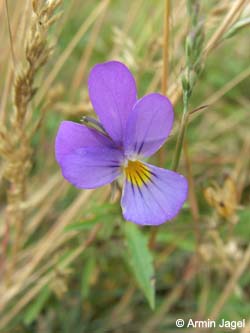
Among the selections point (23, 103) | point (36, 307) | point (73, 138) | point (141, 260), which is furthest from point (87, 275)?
point (73, 138)

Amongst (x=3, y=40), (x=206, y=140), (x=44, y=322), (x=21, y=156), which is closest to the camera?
(x=21, y=156)

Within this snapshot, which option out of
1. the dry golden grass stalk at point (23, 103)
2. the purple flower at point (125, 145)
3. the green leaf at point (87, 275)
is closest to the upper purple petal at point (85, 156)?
the purple flower at point (125, 145)

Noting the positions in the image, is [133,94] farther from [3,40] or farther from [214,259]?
[3,40]

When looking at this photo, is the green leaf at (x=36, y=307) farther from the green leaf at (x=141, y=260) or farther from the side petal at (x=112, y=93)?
the side petal at (x=112, y=93)

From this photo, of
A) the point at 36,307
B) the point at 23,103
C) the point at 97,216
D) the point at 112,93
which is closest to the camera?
the point at 112,93

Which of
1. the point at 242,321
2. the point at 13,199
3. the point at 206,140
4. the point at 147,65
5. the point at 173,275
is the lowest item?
the point at 242,321

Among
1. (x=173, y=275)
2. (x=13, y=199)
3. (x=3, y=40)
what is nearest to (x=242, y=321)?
(x=173, y=275)

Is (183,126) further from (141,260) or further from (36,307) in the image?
(36,307)
